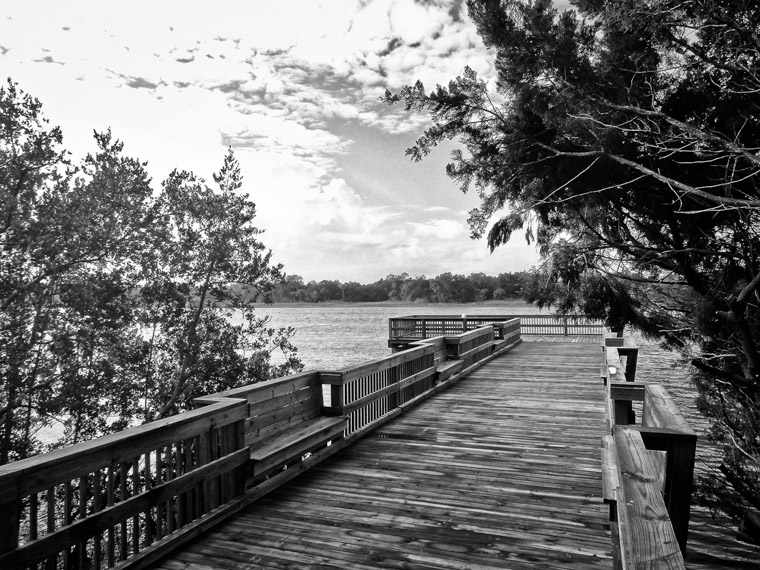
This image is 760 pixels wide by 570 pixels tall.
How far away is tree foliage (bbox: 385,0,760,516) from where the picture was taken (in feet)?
25.5

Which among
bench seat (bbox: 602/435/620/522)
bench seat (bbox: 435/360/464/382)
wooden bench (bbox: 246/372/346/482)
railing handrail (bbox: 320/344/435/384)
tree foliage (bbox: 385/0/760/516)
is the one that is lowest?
bench seat (bbox: 435/360/464/382)

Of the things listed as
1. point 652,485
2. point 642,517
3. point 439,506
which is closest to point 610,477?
point 652,485

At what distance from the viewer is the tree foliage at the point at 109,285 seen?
43.7ft

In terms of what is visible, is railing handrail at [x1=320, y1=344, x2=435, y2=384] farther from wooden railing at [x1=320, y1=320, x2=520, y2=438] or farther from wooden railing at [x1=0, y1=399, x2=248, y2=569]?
wooden railing at [x1=0, y1=399, x2=248, y2=569]

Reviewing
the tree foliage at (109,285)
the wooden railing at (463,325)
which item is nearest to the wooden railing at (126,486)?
the tree foliage at (109,285)

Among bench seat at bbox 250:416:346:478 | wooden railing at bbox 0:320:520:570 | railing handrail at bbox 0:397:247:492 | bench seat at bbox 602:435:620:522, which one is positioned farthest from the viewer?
bench seat at bbox 250:416:346:478

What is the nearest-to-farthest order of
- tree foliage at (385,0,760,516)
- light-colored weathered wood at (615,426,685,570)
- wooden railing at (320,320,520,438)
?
1. light-colored weathered wood at (615,426,685,570)
2. wooden railing at (320,320,520,438)
3. tree foliage at (385,0,760,516)

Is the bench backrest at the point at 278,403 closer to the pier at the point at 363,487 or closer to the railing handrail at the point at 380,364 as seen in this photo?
the pier at the point at 363,487

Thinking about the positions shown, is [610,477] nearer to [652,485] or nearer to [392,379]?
[652,485]

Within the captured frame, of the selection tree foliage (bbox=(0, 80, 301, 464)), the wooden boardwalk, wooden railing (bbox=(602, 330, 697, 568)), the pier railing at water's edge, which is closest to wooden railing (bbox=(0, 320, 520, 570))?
the wooden boardwalk

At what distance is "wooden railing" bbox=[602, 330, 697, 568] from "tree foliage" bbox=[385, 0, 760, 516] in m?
5.35

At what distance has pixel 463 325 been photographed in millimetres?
20984

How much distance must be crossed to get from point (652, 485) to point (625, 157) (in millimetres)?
7801

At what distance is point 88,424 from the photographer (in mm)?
14477
